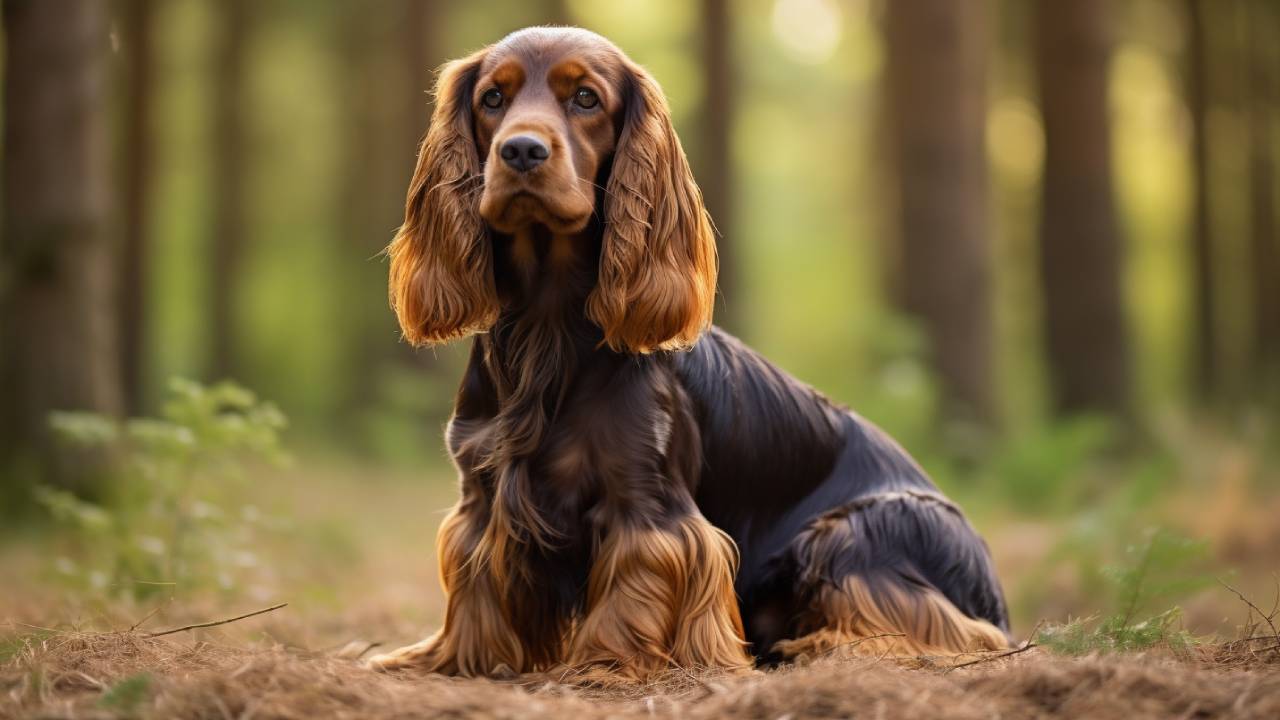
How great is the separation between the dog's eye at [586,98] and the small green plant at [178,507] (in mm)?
2144

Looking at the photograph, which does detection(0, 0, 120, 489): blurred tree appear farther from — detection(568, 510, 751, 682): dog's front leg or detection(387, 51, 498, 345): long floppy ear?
detection(568, 510, 751, 682): dog's front leg

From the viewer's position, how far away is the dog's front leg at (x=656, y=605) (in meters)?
3.50

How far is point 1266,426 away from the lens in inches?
383

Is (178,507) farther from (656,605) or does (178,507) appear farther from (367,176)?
(367,176)

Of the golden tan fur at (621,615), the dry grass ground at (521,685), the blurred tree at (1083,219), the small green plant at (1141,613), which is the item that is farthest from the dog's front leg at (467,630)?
the blurred tree at (1083,219)

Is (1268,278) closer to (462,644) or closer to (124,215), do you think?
(124,215)

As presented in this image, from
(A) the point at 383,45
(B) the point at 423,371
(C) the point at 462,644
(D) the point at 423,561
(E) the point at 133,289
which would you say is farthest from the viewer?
(A) the point at 383,45

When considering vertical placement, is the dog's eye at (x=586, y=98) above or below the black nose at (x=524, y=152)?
above

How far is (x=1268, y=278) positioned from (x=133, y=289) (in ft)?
52.3

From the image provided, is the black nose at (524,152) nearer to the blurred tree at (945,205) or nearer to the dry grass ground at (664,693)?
the dry grass ground at (664,693)

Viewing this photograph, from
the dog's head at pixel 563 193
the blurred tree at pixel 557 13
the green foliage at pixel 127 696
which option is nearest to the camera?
the green foliage at pixel 127 696

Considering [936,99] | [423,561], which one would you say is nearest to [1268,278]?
[936,99]

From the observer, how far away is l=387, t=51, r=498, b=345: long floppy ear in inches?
146

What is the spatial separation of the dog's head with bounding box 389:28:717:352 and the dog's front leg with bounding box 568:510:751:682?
1.81 feet
